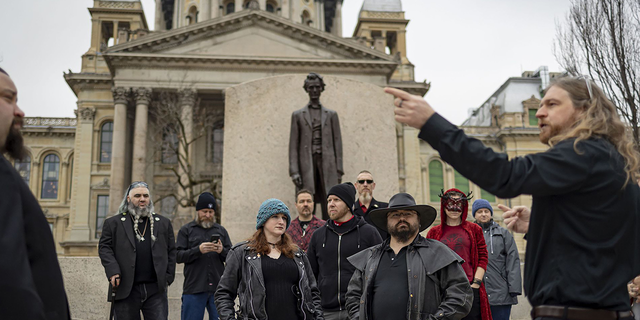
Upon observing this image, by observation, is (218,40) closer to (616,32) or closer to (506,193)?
(616,32)

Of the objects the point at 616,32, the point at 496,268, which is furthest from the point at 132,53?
the point at 496,268

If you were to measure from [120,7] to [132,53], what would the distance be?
1052 inches

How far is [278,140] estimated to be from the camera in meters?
10.0

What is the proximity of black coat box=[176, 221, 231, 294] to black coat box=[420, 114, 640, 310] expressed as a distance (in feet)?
18.1

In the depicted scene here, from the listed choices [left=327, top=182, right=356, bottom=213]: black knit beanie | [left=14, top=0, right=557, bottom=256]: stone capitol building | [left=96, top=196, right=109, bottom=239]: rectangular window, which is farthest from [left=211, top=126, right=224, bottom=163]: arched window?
[left=327, top=182, right=356, bottom=213]: black knit beanie

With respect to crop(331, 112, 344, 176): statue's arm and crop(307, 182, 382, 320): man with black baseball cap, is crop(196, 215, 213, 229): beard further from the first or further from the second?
crop(307, 182, 382, 320): man with black baseball cap

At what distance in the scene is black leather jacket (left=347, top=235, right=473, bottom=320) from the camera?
4379 mm

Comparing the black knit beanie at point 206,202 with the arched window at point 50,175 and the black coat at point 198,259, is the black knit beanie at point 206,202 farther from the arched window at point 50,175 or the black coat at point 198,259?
the arched window at point 50,175

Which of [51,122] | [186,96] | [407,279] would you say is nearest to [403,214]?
[407,279]

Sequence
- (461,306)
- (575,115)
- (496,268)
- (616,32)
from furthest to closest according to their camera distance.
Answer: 1. (616,32)
2. (496,268)
3. (461,306)
4. (575,115)

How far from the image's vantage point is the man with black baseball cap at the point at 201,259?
7.54m

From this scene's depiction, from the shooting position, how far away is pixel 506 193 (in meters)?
2.48

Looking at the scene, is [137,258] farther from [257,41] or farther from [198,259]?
[257,41]

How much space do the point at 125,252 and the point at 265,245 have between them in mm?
2118
